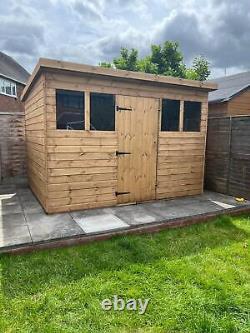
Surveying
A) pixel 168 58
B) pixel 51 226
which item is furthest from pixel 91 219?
pixel 168 58

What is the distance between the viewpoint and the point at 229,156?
19.5ft

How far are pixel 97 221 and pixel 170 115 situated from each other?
281 centimetres

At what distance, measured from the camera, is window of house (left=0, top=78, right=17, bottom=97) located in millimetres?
17391

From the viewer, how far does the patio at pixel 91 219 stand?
11.2ft

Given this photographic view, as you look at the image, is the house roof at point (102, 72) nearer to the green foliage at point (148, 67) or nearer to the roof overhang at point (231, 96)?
the roof overhang at point (231, 96)

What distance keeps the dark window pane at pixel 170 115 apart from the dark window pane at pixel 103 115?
3.70 ft

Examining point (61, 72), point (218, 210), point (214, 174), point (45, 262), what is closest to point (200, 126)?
point (214, 174)

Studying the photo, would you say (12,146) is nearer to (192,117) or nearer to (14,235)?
(14,235)

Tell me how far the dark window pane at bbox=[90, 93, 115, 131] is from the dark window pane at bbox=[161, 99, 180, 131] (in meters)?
1.13

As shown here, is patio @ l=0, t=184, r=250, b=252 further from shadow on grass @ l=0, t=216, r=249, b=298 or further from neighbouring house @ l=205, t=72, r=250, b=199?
neighbouring house @ l=205, t=72, r=250, b=199

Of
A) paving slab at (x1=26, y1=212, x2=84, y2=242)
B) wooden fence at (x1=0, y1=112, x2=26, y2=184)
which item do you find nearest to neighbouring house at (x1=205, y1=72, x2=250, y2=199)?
paving slab at (x1=26, y1=212, x2=84, y2=242)

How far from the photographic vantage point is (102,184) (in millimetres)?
4797

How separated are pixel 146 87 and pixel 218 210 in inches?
109

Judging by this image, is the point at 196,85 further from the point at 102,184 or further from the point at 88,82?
the point at 102,184
